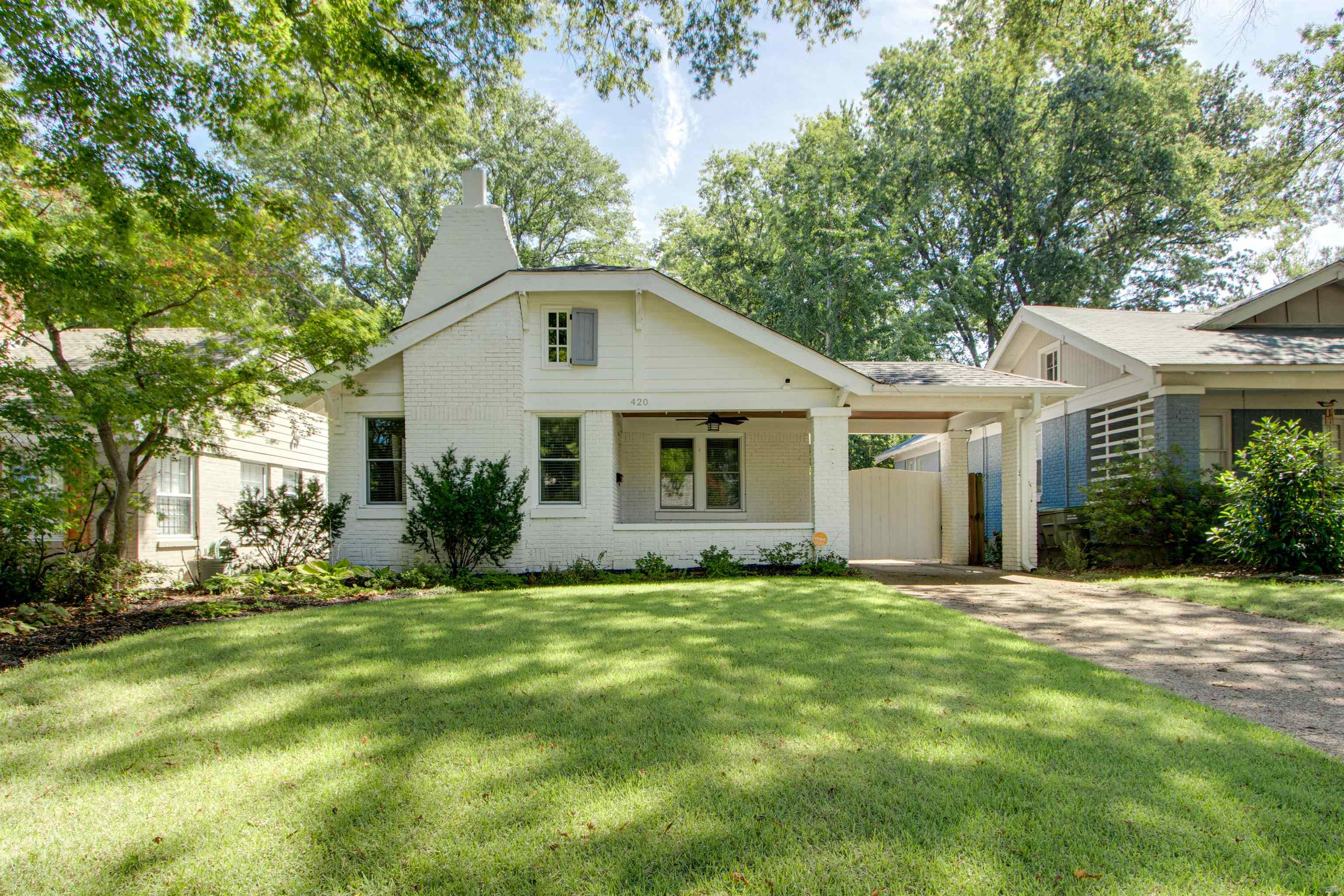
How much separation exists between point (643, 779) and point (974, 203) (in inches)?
1246

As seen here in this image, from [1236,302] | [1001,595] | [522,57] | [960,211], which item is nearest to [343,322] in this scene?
[522,57]

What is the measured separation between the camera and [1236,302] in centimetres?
1532

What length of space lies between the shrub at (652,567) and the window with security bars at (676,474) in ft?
8.65

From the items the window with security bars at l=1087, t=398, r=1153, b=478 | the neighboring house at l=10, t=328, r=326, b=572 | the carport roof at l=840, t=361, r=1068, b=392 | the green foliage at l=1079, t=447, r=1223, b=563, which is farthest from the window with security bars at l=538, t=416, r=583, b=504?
the window with security bars at l=1087, t=398, r=1153, b=478

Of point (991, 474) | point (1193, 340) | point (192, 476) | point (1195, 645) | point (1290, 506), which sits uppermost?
point (1193, 340)

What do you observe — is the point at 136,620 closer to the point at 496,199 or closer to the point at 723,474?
the point at 723,474

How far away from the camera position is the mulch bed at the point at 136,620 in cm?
625

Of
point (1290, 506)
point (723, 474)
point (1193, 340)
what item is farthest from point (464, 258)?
point (1193, 340)

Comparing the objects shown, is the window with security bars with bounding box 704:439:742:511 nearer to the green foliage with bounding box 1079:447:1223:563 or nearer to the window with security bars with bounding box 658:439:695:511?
the window with security bars with bounding box 658:439:695:511

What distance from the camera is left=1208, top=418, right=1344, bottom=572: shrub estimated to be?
1002cm

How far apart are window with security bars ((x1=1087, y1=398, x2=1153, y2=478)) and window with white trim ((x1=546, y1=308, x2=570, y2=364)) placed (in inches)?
381

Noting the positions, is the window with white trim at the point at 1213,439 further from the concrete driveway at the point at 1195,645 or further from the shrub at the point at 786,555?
the shrub at the point at 786,555

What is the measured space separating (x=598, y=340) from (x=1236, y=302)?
526 inches

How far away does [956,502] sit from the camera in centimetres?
1572
